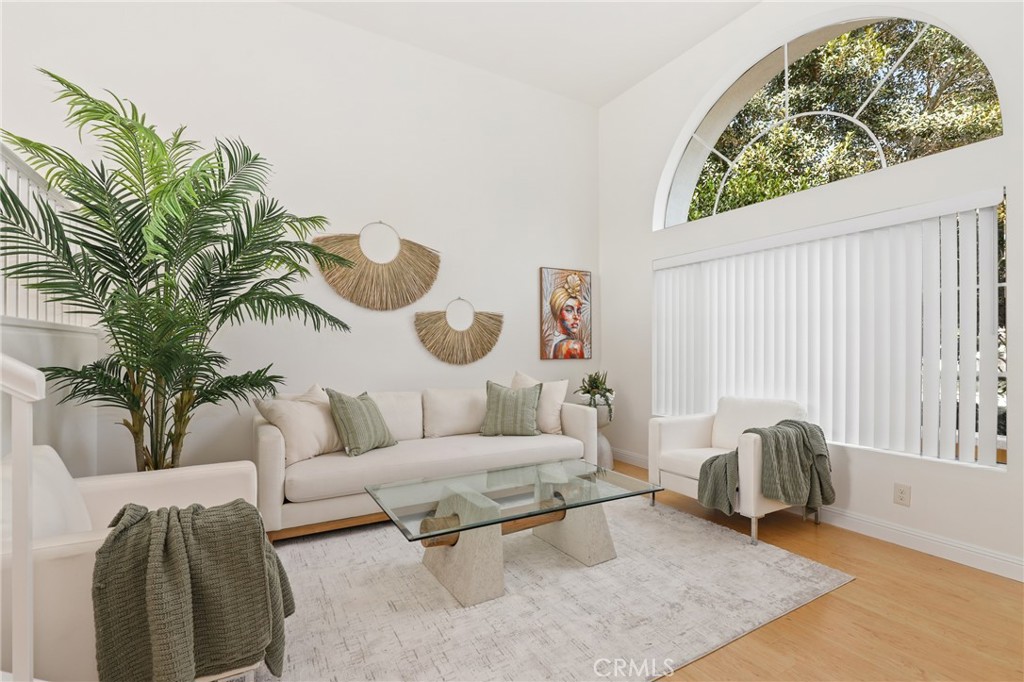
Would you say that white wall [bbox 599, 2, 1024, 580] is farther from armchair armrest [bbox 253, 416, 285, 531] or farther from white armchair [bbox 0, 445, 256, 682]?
white armchair [bbox 0, 445, 256, 682]

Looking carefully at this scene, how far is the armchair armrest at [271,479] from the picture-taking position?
2.61 meters

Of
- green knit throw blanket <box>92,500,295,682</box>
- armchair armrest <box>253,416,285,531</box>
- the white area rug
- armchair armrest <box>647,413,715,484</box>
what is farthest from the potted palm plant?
armchair armrest <box>647,413,715,484</box>

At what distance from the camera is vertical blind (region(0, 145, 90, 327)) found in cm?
204

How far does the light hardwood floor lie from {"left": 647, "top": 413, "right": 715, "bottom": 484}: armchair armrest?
0.99m

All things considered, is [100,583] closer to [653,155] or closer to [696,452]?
[696,452]

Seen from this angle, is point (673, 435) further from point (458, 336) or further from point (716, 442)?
point (458, 336)

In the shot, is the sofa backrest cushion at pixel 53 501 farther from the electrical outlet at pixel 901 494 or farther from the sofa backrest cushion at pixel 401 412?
the electrical outlet at pixel 901 494

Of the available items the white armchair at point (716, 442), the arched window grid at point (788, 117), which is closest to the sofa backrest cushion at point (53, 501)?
the white armchair at point (716, 442)

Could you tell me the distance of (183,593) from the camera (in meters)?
1.21

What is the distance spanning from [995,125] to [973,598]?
2.32 metres

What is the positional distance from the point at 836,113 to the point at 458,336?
318cm

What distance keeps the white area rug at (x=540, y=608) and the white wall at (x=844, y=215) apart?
75cm

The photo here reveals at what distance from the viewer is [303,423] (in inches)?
116

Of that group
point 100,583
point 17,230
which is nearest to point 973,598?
point 100,583
